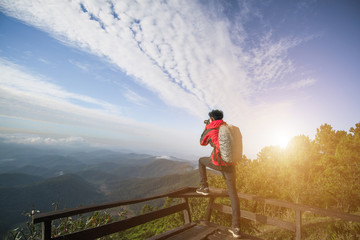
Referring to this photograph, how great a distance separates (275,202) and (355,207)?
23.5 m

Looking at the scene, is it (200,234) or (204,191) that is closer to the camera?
(200,234)

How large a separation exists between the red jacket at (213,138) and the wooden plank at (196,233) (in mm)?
1514

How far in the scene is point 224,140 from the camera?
367 centimetres

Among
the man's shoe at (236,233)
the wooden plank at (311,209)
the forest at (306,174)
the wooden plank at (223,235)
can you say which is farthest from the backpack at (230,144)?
the forest at (306,174)

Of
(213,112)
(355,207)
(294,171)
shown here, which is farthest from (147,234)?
(355,207)

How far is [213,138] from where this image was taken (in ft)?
12.9

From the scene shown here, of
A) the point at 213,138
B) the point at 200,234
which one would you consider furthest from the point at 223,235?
the point at 213,138

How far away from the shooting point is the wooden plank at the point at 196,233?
345 centimetres

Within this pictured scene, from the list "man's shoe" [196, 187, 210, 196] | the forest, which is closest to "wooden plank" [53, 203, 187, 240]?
"man's shoe" [196, 187, 210, 196]

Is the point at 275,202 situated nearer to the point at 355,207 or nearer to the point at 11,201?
the point at 355,207

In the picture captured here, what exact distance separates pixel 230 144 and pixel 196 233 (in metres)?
2.12

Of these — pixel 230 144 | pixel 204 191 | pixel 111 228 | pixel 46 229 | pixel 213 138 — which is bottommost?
pixel 111 228

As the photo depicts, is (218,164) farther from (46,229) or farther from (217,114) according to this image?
(46,229)

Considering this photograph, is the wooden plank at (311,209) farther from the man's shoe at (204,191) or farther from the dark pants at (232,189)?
the dark pants at (232,189)
